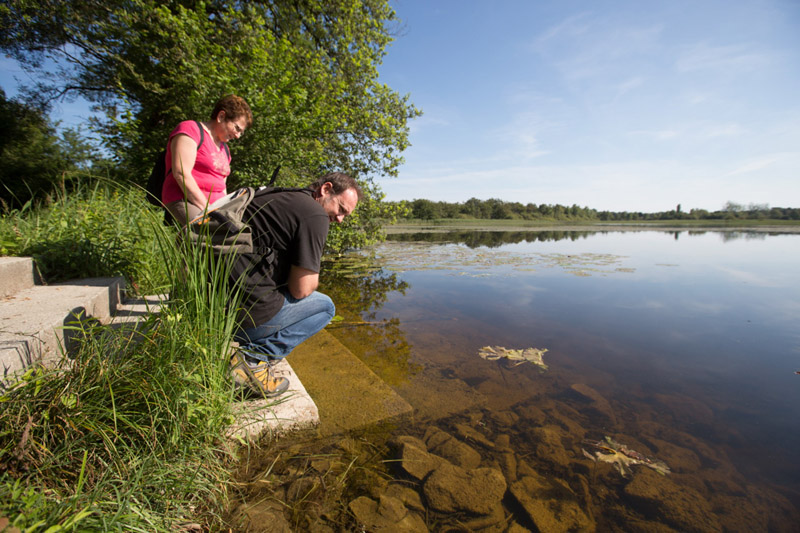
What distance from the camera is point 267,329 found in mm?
1832

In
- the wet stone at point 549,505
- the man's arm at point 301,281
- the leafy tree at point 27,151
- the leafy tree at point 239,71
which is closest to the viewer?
the wet stone at point 549,505

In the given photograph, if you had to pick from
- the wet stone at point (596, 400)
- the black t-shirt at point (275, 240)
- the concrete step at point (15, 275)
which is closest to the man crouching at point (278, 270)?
the black t-shirt at point (275, 240)

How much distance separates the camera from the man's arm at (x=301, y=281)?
5.73 feet

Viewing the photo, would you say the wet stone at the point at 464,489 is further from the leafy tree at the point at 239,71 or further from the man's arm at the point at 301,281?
the leafy tree at the point at 239,71

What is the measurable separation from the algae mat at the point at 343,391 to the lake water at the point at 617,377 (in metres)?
0.20

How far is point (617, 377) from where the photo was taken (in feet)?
9.03

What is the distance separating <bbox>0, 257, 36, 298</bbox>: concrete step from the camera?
205 centimetres

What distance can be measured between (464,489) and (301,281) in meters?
1.27

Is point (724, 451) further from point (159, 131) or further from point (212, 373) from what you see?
point (159, 131)

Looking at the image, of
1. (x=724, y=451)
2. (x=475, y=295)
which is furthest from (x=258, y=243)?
(x=475, y=295)

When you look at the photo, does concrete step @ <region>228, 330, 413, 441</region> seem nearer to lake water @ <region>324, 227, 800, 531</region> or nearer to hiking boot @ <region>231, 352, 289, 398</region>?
hiking boot @ <region>231, 352, 289, 398</region>

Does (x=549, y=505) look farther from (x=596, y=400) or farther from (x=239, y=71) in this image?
(x=239, y=71)

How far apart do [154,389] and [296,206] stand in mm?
968

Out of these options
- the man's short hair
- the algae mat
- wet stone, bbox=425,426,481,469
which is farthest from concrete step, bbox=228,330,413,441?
the man's short hair
